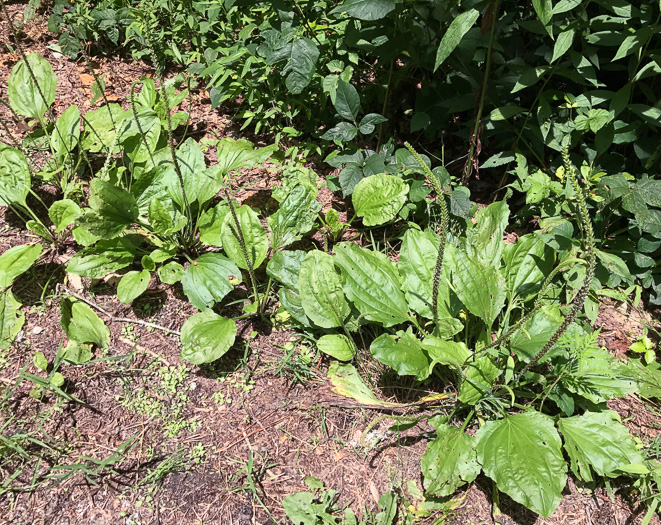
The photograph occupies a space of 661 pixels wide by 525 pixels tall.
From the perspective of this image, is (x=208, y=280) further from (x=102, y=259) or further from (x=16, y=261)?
(x=16, y=261)

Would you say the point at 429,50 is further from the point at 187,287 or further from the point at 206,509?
the point at 206,509

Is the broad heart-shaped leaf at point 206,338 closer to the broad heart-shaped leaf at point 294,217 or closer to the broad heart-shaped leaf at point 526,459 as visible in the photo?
the broad heart-shaped leaf at point 294,217

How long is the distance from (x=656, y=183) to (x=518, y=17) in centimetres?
109

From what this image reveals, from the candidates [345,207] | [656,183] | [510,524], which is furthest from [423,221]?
[510,524]

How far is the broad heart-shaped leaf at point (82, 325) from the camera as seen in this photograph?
7.25ft

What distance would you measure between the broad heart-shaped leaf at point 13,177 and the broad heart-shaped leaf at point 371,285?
1673 mm

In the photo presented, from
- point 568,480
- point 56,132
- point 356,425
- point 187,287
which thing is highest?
point 56,132

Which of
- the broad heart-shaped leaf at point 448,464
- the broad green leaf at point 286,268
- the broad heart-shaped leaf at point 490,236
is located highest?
the broad green leaf at point 286,268

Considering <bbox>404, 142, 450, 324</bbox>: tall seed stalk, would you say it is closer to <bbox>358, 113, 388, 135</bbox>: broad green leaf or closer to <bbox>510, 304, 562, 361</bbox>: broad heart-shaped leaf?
<bbox>510, 304, 562, 361</bbox>: broad heart-shaped leaf

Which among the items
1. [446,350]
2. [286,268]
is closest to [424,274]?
[446,350]

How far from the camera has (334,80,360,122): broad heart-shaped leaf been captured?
248 cm

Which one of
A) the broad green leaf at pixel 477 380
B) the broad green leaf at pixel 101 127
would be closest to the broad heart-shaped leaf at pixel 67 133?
the broad green leaf at pixel 101 127

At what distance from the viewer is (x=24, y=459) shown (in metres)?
1.93

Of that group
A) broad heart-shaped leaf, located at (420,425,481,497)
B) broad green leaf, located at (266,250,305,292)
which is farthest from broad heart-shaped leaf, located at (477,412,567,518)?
broad green leaf, located at (266,250,305,292)
